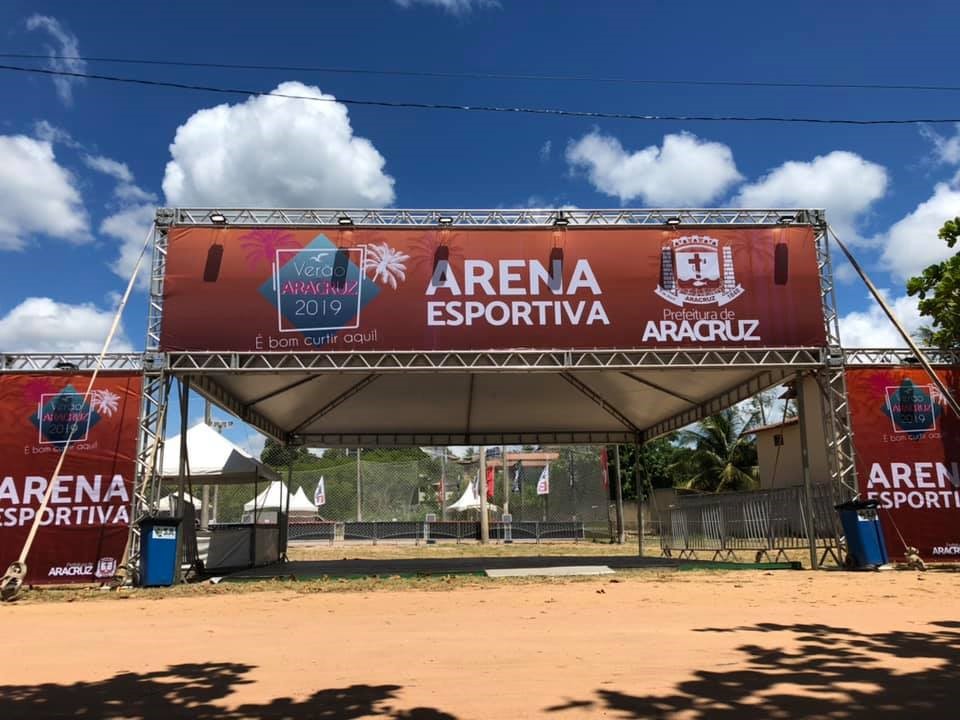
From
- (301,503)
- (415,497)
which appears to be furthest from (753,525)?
(301,503)

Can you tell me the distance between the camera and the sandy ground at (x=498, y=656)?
4.48 metres

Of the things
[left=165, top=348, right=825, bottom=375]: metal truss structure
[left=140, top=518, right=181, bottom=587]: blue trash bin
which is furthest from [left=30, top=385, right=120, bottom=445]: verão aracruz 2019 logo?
[left=140, top=518, right=181, bottom=587]: blue trash bin

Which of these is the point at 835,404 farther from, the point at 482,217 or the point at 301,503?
the point at 301,503

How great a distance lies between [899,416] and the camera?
14.3 m

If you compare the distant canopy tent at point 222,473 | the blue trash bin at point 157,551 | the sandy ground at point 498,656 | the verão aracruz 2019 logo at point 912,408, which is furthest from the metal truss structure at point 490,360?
the sandy ground at point 498,656

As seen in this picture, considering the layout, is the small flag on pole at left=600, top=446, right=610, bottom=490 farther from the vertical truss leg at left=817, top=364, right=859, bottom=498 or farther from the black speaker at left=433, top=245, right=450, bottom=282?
the black speaker at left=433, top=245, right=450, bottom=282

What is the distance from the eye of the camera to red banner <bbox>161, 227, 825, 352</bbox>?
13.9 m

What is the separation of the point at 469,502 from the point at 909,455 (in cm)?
2806

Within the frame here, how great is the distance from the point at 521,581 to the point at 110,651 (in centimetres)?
750

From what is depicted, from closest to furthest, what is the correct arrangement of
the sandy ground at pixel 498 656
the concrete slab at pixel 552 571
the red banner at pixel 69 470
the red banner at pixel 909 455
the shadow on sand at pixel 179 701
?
the shadow on sand at pixel 179 701
the sandy ground at pixel 498 656
the red banner at pixel 69 470
the concrete slab at pixel 552 571
the red banner at pixel 909 455

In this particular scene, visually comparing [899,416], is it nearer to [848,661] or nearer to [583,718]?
[848,661]

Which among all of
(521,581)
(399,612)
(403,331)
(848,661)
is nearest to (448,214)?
(403,331)

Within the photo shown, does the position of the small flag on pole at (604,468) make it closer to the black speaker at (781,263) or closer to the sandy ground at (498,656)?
the black speaker at (781,263)

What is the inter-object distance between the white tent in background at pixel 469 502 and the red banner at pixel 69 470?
25968 mm
